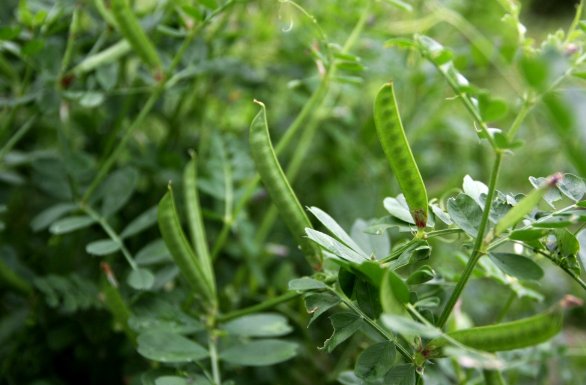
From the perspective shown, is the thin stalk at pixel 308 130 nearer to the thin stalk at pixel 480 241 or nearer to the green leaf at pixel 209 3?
the green leaf at pixel 209 3

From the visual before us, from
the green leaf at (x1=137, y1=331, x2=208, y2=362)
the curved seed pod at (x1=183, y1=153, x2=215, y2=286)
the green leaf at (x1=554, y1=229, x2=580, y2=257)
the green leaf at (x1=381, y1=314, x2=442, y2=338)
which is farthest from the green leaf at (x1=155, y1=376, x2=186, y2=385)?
the green leaf at (x1=554, y1=229, x2=580, y2=257)

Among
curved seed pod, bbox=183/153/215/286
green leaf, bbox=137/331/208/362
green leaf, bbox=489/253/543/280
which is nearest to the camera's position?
green leaf, bbox=489/253/543/280

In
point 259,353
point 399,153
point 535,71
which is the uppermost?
point 535,71

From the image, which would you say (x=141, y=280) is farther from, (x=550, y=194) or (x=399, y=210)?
(x=550, y=194)

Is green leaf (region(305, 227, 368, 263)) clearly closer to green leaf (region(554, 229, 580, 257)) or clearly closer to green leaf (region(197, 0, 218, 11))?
green leaf (region(554, 229, 580, 257))

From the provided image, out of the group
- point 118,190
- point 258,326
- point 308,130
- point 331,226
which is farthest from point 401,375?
point 308,130

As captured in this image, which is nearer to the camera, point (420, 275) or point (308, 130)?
point (420, 275)

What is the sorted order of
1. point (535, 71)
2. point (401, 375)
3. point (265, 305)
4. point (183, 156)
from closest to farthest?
point (535, 71) → point (401, 375) → point (265, 305) → point (183, 156)
